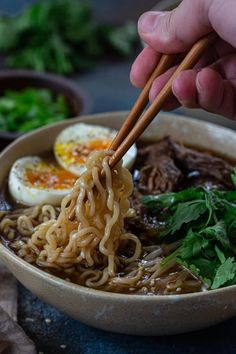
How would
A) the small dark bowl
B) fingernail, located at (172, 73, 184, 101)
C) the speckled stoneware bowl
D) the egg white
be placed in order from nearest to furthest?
1. the speckled stoneware bowl
2. fingernail, located at (172, 73, 184, 101)
3. the egg white
4. the small dark bowl

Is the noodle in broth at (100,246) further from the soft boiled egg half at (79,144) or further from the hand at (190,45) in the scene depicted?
the soft boiled egg half at (79,144)

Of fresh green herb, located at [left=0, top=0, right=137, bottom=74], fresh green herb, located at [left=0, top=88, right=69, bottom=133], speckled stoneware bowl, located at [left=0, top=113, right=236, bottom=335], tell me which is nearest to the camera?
speckled stoneware bowl, located at [left=0, top=113, right=236, bottom=335]

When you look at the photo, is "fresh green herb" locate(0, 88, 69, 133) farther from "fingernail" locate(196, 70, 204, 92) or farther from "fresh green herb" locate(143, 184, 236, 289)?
"fingernail" locate(196, 70, 204, 92)

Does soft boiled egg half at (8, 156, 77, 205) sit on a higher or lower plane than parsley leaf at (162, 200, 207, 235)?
lower

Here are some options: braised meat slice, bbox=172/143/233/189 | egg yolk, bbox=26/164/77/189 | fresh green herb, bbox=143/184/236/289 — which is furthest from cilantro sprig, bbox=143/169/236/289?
egg yolk, bbox=26/164/77/189

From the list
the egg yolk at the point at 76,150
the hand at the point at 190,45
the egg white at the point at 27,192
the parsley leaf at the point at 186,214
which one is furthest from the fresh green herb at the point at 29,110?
the parsley leaf at the point at 186,214

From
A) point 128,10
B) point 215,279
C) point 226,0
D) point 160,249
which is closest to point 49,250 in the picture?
point 160,249
